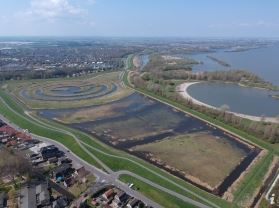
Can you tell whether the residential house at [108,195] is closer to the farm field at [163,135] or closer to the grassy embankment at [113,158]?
the grassy embankment at [113,158]

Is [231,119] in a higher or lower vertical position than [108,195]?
higher

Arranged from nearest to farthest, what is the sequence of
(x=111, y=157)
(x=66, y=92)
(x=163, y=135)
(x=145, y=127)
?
(x=111, y=157) < (x=163, y=135) < (x=145, y=127) < (x=66, y=92)

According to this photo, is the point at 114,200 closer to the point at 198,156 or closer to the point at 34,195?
the point at 34,195

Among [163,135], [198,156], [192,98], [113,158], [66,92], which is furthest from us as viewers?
[66,92]

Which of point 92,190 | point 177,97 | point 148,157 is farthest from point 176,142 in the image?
point 177,97

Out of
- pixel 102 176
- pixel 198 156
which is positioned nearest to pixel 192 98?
pixel 198 156

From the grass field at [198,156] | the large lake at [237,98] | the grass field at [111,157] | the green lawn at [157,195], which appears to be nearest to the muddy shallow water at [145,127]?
the grass field at [198,156]

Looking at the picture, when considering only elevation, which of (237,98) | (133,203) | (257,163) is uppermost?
(133,203)

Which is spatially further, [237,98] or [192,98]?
[237,98]
